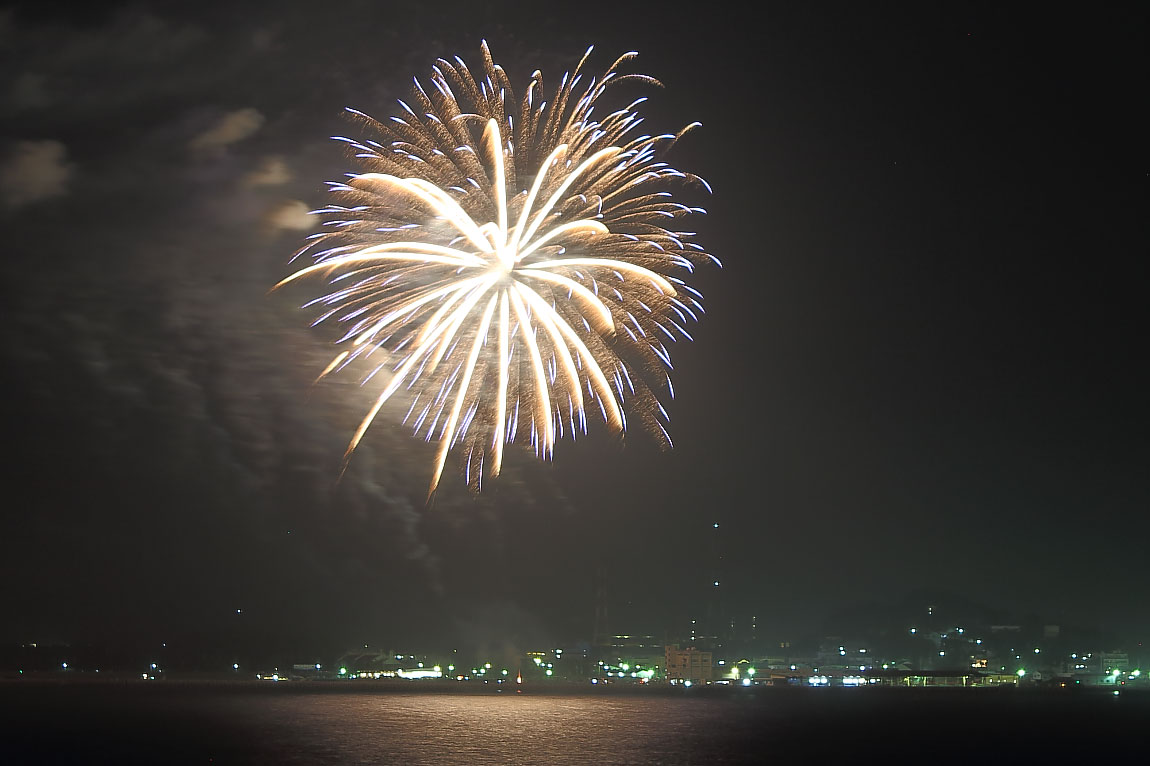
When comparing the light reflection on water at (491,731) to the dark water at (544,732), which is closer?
the light reflection on water at (491,731)

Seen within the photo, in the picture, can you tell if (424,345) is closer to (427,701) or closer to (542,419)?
(542,419)

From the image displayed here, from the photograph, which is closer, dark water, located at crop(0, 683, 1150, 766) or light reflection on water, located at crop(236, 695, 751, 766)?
light reflection on water, located at crop(236, 695, 751, 766)

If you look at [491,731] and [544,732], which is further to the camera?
[491,731]

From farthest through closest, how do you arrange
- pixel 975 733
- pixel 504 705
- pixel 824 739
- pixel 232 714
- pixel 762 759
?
1. pixel 504 705
2. pixel 232 714
3. pixel 975 733
4. pixel 824 739
5. pixel 762 759

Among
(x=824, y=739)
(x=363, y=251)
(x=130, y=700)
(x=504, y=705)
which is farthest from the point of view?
(x=130, y=700)

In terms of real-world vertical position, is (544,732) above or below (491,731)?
above

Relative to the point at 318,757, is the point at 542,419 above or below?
above

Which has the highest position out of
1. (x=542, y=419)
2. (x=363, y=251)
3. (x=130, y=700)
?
(x=363, y=251)

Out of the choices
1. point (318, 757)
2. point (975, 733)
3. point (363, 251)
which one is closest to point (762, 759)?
point (318, 757)
